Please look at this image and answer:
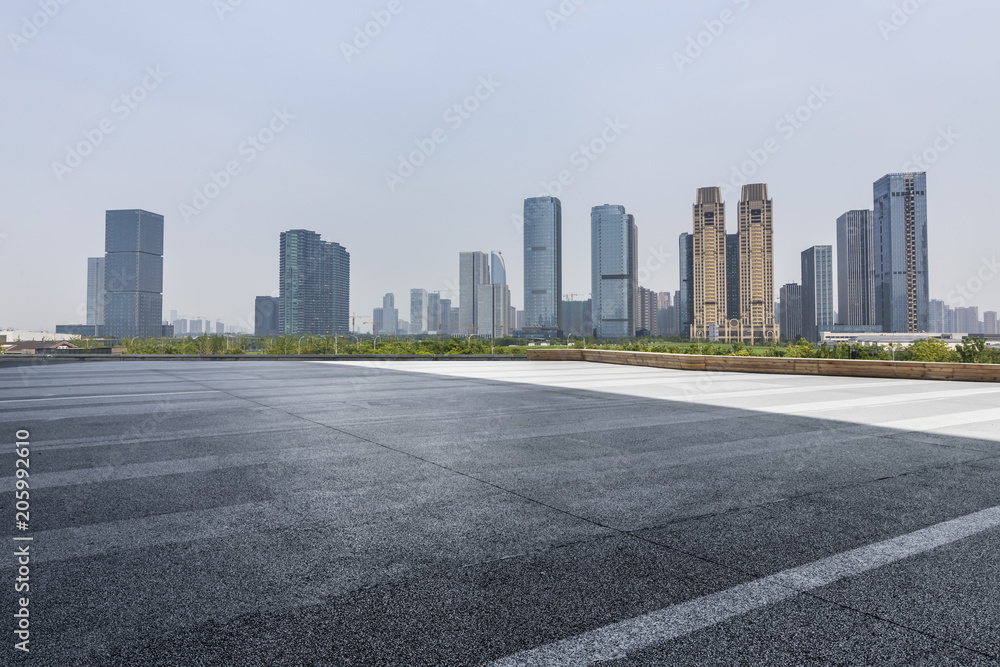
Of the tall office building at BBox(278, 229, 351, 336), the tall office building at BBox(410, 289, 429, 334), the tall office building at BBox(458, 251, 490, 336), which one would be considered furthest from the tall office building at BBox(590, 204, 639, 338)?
the tall office building at BBox(458, 251, 490, 336)

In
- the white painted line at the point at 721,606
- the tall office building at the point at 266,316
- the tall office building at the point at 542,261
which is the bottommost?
the white painted line at the point at 721,606

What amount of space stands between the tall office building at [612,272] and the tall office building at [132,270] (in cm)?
10944

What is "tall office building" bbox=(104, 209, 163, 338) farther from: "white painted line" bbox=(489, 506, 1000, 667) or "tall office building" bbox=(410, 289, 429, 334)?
"white painted line" bbox=(489, 506, 1000, 667)

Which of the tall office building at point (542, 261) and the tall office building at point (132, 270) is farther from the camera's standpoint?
the tall office building at point (542, 261)

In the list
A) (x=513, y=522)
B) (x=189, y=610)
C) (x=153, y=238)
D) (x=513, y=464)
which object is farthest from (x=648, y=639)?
(x=153, y=238)

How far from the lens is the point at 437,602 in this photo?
2840 mm

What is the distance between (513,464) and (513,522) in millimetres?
1973

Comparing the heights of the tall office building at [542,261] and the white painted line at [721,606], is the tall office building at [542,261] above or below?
above

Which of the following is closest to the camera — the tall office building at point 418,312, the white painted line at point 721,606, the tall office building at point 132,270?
the white painted line at point 721,606

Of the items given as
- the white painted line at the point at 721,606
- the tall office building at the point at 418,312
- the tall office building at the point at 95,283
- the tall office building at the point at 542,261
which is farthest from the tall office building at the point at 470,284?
the tall office building at the point at 542,261

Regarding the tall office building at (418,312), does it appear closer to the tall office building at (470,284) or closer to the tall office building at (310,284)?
the tall office building at (310,284)

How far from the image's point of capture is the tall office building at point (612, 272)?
6481 inches

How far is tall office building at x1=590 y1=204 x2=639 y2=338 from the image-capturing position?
165 m

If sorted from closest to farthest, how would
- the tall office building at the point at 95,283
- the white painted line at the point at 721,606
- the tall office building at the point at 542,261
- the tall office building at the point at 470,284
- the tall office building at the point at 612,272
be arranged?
the white painted line at the point at 721,606 < the tall office building at the point at 470,284 < the tall office building at the point at 95,283 < the tall office building at the point at 612,272 < the tall office building at the point at 542,261
